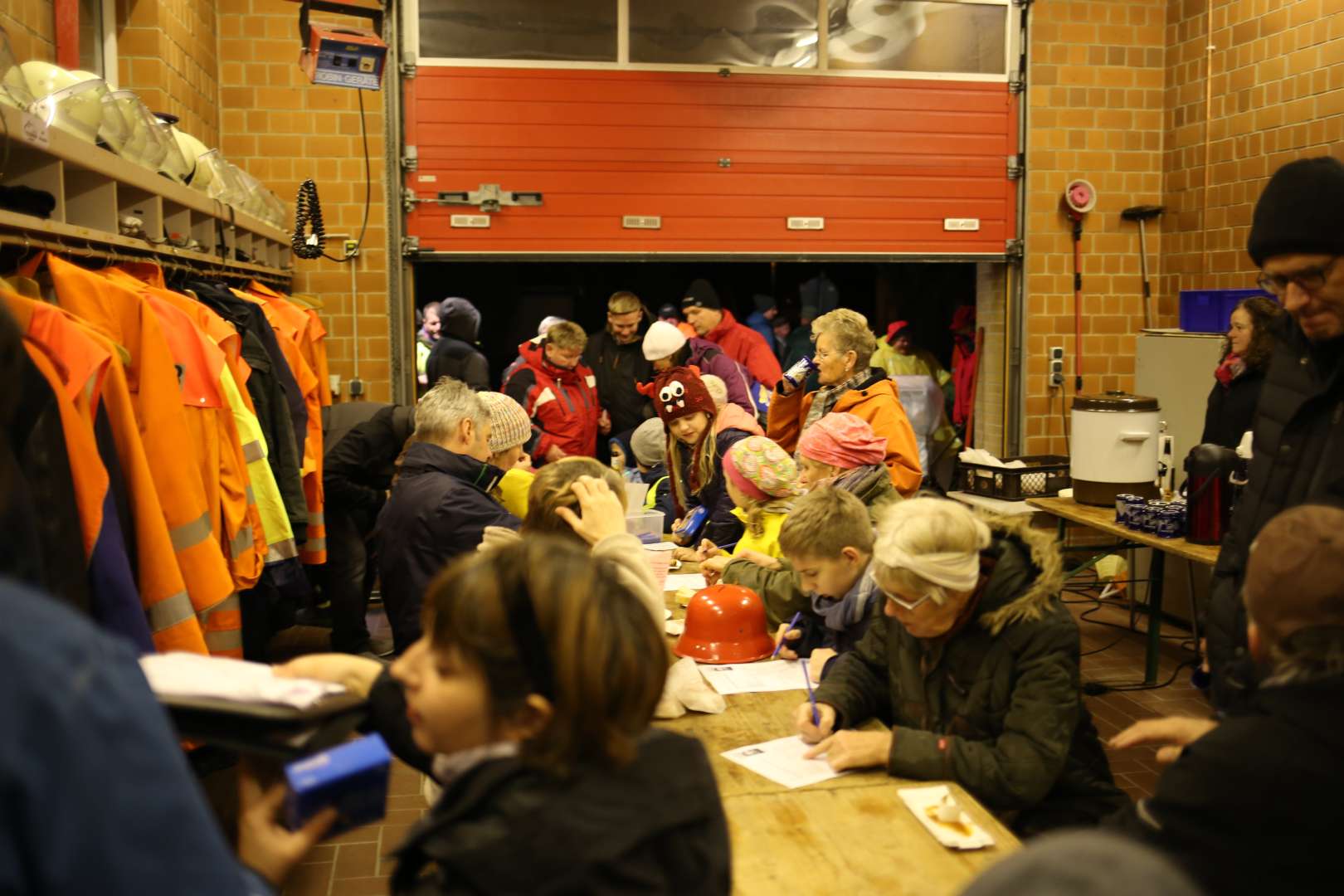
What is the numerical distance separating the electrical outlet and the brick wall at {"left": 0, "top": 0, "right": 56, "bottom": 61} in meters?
6.54

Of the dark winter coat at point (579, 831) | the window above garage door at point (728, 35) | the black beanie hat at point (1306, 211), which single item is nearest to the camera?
the dark winter coat at point (579, 831)

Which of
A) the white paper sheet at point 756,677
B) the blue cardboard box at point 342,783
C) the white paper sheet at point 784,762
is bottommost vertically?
the white paper sheet at point 784,762

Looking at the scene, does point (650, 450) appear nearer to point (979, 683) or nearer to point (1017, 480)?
point (1017, 480)

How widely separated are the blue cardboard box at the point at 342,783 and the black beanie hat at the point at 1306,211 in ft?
7.13

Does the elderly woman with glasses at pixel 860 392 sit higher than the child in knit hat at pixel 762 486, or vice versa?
the elderly woman with glasses at pixel 860 392

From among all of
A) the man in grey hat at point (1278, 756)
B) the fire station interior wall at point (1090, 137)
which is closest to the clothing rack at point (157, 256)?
the fire station interior wall at point (1090, 137)

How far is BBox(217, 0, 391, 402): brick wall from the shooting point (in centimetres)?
770

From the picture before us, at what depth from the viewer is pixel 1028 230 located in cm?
855

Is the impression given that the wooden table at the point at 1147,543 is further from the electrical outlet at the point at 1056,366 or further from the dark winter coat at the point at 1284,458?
the dark winter coat at the point at 1284,458

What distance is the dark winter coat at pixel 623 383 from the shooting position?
26.2ft

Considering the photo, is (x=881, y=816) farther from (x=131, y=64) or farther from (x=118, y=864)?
(x=131, y=64)

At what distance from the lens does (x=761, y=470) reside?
13.8ft

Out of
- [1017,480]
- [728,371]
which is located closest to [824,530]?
[728,371]

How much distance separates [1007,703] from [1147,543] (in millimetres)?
3163
